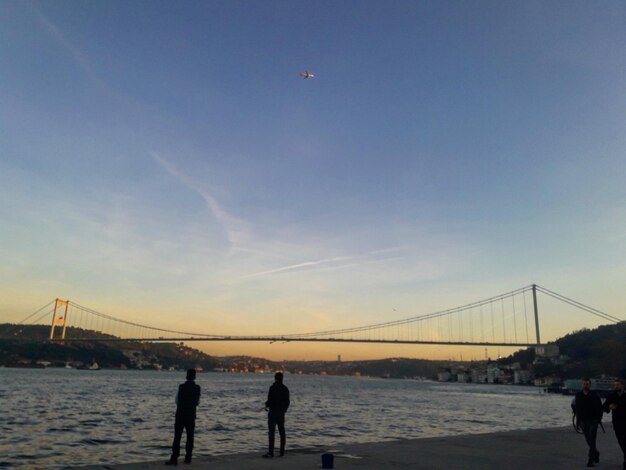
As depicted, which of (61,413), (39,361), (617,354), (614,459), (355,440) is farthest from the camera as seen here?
(39,361)

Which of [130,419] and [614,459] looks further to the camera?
[130,419]

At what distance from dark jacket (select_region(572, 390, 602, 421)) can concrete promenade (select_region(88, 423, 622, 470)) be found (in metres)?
0.88

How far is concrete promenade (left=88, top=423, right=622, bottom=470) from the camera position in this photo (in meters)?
9.14

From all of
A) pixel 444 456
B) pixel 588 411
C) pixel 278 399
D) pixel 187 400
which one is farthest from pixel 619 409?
pixel 187 400

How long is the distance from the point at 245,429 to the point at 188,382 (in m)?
16.7

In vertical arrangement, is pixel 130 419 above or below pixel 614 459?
below

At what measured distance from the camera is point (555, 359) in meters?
191

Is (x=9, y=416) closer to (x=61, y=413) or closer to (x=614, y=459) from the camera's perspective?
(x=61, y=413)

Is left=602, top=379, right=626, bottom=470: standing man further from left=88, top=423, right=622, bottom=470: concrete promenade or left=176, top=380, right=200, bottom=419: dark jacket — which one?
left=176, top=380, right=200, bottom=419: dark jacket

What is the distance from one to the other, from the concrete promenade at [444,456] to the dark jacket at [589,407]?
2.90 feet

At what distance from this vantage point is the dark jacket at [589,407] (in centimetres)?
1059

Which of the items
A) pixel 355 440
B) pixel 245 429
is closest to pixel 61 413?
pixel 245 429

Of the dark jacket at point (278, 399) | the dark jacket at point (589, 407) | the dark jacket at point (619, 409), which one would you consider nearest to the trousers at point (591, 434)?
the dark jacket at point (589, 407)

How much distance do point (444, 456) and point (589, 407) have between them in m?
3.36
